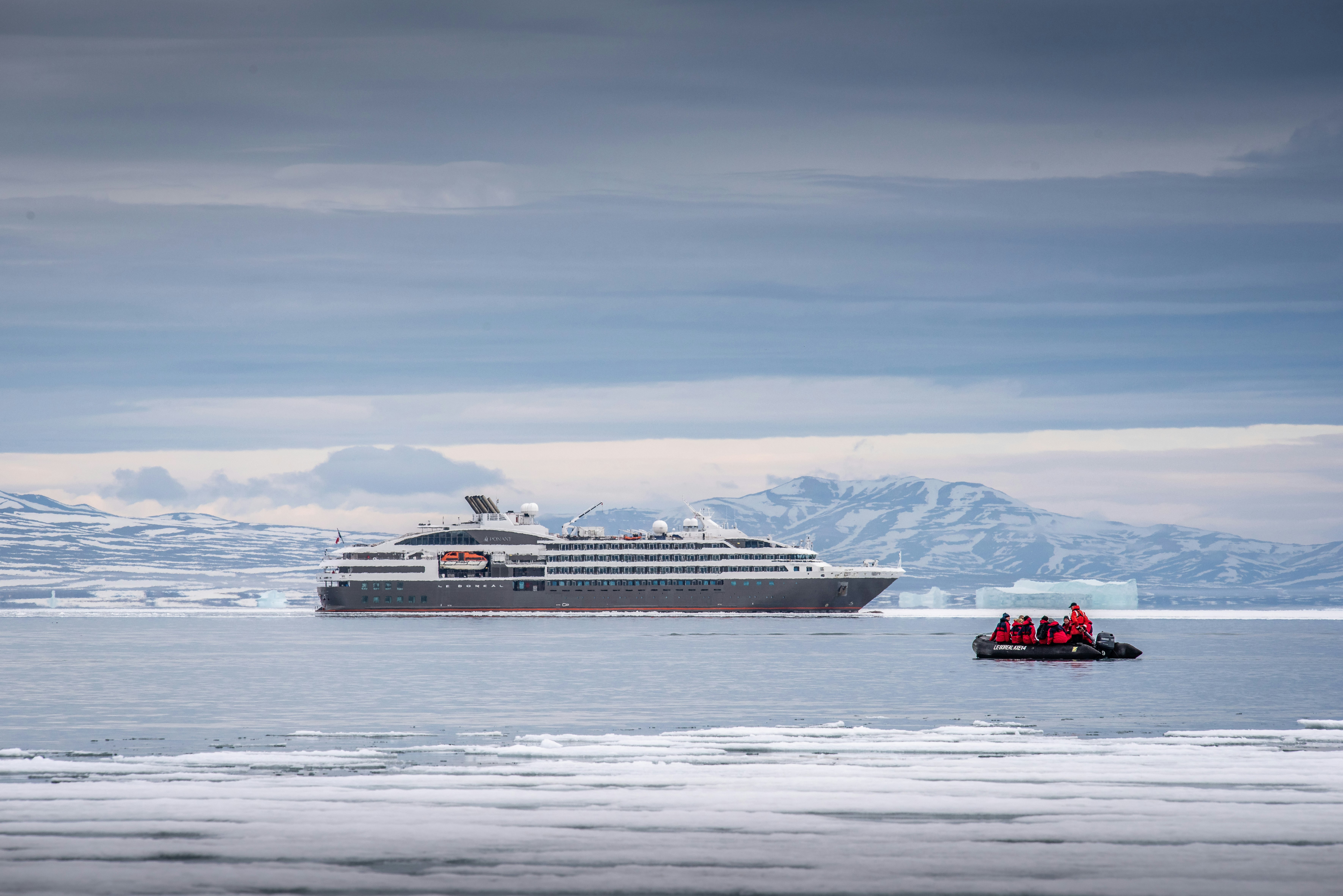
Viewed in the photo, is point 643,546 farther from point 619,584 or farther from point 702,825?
point 702,825

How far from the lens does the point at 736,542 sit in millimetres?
192250

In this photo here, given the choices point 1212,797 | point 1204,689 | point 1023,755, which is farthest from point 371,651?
point 1212,797

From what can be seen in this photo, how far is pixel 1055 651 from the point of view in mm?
84188

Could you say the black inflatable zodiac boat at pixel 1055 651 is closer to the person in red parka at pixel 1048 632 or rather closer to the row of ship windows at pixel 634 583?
the person in red parka at pixel 1048 632

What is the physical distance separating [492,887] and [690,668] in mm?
52221

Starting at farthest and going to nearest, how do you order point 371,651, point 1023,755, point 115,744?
1. point 371,651
2. point 115,744
3. point 1023,755

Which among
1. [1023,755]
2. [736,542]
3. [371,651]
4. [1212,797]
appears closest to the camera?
[1212,797]

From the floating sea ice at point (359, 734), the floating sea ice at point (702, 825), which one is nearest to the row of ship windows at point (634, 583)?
the floating sea ice at point (359, 734)

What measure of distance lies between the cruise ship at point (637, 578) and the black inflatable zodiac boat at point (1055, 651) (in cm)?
9840

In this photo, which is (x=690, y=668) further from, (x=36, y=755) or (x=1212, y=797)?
(x=1212, y=797)

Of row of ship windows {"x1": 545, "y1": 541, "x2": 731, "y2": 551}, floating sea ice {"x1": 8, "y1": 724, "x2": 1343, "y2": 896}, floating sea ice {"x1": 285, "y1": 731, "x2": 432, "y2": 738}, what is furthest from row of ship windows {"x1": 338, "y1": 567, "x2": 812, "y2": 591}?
floating sea ice {"x1": 8, "y1": 724, "x2": 1343, "y2": 896}

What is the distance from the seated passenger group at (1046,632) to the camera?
278 ft

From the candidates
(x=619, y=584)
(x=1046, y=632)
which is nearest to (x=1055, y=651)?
(x=1046, y=632)

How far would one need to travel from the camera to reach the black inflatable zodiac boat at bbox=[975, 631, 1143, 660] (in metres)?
82.6
